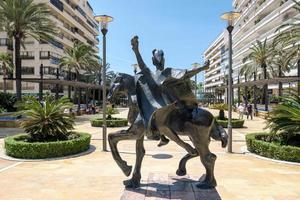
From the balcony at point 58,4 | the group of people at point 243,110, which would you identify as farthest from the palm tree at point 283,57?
the balcony at point 58,4

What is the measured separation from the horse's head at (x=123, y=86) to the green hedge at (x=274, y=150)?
643 centimetres

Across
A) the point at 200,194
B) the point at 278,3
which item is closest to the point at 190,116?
the point at 200,194

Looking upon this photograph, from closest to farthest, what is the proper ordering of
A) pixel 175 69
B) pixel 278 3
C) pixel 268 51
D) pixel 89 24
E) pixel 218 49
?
pixel 175 69
pixel 268 51
pixel 278 3
pixel 89 24
pixel 218 49

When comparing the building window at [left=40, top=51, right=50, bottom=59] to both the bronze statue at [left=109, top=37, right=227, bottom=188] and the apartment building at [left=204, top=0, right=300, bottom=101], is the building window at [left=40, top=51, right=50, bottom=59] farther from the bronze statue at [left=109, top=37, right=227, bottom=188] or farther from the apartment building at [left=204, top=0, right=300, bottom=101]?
the bronze statue at [left=109, top=37, right=227, bottom=188]

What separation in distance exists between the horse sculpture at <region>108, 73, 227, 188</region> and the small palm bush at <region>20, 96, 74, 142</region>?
20.1ft

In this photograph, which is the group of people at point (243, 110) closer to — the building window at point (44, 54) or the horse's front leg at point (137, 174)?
the horse's front leg at point (137, 174)

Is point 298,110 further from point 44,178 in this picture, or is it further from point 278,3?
point 278,3

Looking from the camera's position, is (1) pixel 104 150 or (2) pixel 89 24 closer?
(1) pixel 104 150

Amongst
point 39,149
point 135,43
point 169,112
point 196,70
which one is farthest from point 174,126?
point 39,149

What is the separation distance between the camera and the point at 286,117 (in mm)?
11305

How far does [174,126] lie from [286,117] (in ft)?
21.0

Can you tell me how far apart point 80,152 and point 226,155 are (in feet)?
18.5

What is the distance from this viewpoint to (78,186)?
7980mm

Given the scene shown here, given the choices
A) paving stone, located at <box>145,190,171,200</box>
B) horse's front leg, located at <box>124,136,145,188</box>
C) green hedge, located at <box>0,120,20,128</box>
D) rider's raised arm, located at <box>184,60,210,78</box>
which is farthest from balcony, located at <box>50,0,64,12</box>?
paving stone, located at <box>145,190,171,200</box>
